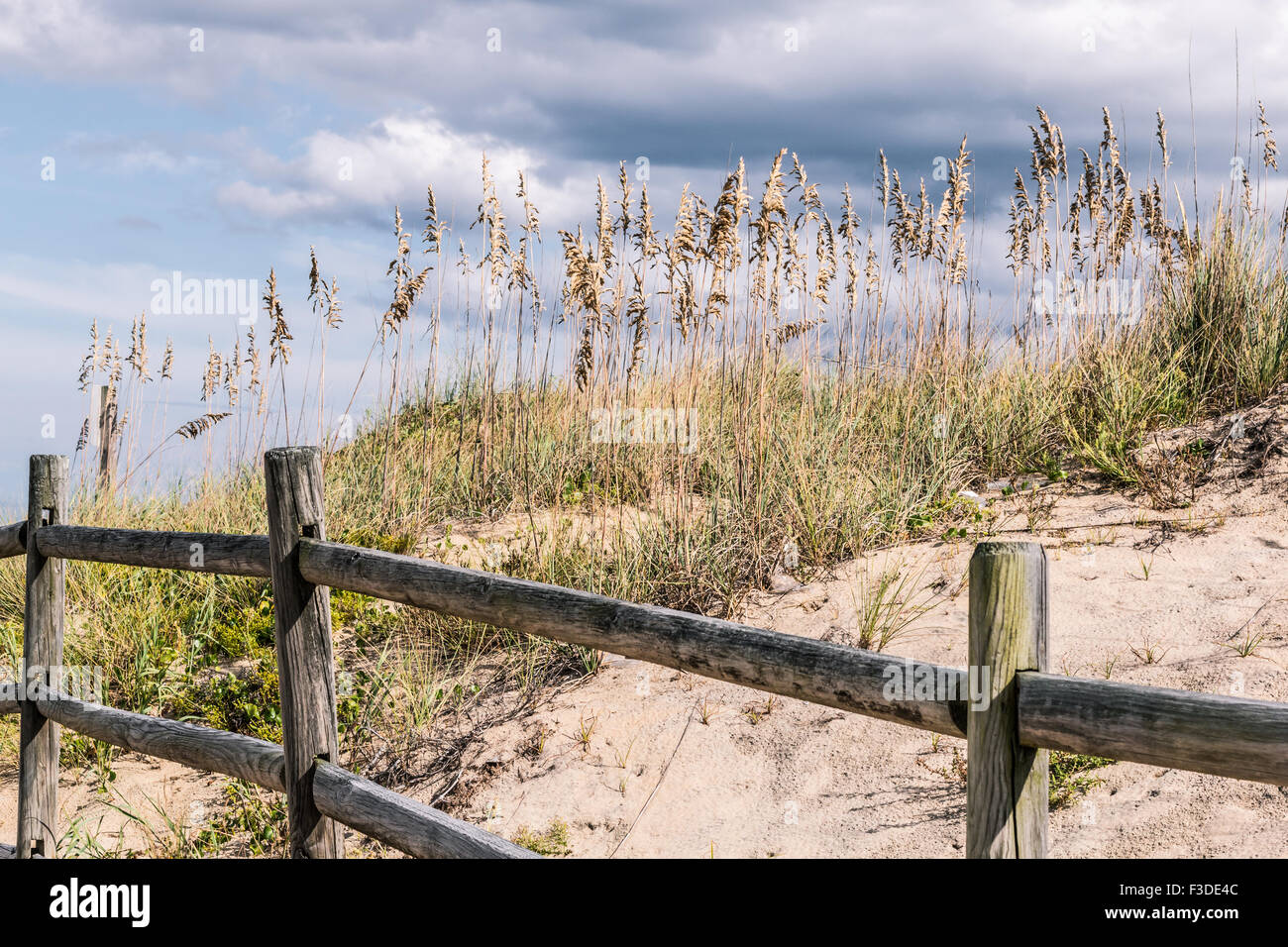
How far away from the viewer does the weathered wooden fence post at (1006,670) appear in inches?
73.1

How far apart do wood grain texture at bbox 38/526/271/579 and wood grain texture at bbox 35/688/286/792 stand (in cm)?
58

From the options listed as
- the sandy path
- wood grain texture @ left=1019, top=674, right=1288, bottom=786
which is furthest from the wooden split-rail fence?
the sandy path

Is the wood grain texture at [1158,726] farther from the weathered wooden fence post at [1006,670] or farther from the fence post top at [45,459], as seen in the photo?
the fence post top at [45,459]

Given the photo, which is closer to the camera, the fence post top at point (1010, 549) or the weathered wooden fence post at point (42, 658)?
the fence post top at point (1010, 549)

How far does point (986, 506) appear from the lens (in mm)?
6199

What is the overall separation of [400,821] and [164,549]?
1555mm

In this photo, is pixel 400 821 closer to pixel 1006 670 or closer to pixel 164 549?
pixel 164 549

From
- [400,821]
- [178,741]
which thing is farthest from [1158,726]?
[178,741]

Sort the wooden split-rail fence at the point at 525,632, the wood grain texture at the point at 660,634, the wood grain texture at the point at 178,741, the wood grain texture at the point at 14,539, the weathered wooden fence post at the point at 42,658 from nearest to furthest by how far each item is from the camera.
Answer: the wooden split-rail fence at the point at 525,632 → the wood grain texture at the point at 660,634 → the wood grain texture at the point at 178,741 → the weathered wooden fence post at the point at 42,658 → the wood grain texture at the point at 14,539

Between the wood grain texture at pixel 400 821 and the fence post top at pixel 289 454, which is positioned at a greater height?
the fence post top at pixel 289 454

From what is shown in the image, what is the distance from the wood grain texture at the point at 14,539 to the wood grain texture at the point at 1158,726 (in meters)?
4.36

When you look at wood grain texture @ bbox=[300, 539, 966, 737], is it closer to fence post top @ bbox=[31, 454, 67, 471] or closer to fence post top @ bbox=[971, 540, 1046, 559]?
fence post top @ bbox=[971, 540, 1046, 559]

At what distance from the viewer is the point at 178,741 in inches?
141

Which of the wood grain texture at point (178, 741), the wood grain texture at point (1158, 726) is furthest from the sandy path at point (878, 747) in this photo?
the wood grain texture at point (1158, 726)
